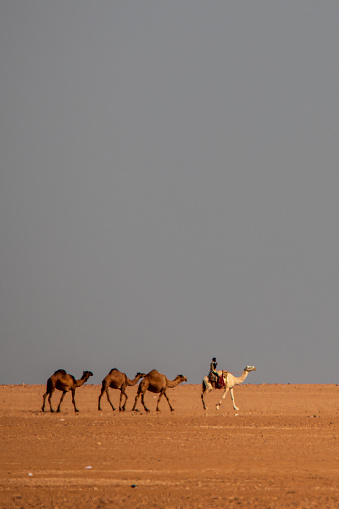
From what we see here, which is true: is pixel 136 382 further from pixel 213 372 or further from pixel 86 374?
pixel 213 372

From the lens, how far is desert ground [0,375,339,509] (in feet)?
47.3

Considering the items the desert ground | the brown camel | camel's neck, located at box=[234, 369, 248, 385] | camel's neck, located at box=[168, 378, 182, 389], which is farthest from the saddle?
the brown camel

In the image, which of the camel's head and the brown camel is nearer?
the brown camel

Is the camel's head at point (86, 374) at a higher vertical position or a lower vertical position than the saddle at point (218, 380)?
higher

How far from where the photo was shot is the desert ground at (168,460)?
47.3ft

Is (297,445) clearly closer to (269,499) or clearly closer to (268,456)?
(268,456)

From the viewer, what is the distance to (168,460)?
1895cm

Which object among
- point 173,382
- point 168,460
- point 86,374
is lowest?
point 168,460

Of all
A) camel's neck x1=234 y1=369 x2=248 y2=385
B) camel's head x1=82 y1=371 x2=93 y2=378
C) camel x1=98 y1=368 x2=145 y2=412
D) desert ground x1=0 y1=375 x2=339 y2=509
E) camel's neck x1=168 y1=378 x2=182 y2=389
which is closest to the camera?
desert ground x1=0 y1=375 x2=339 y2=509

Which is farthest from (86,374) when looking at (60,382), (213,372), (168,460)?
(168,460)

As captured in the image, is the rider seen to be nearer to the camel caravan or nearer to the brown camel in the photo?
the camel caravan

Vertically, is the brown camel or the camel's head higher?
the camel's head

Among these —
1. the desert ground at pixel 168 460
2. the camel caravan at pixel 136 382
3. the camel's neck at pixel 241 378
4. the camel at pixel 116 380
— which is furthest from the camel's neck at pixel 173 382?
the camel's neck at pixel 241 378

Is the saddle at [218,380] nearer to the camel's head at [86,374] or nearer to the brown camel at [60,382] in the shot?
the camel's head at [86,374]
